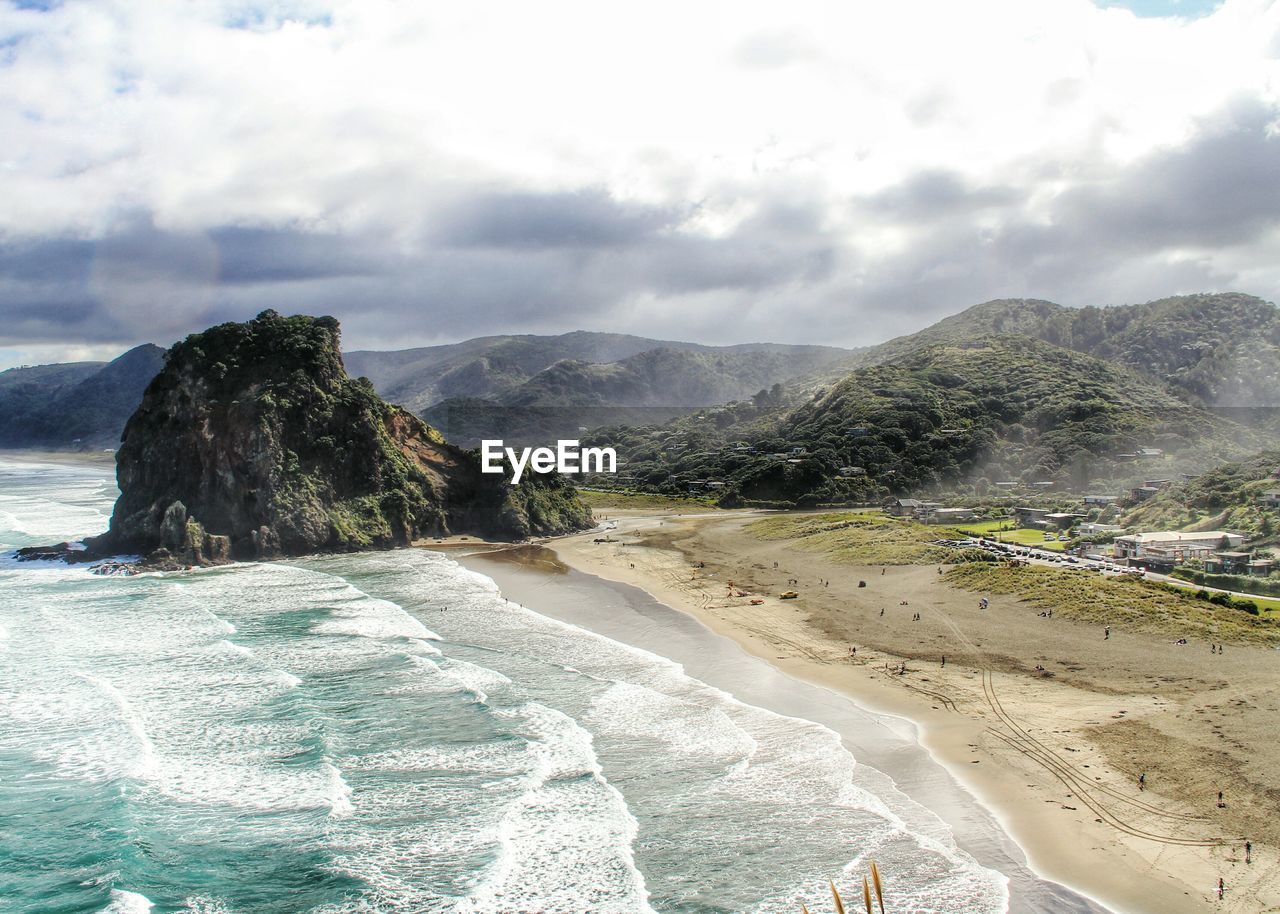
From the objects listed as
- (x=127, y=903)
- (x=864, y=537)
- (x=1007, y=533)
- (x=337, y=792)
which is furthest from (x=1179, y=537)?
(x=127, y=903)

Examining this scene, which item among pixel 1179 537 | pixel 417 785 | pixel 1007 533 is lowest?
pixel 417 785

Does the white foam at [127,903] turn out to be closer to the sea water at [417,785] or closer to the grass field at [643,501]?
the sea water at [417,785]

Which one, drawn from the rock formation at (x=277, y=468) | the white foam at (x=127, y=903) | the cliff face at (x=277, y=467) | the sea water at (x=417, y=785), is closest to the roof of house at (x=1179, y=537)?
the sea water at (x=417, y=785)

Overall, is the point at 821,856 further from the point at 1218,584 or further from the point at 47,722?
the point at 1218,584

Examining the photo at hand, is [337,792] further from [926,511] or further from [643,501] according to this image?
[643,501]

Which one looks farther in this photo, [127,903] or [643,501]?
[643,501]

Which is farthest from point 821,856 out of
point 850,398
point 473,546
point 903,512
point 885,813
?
point 850,398
